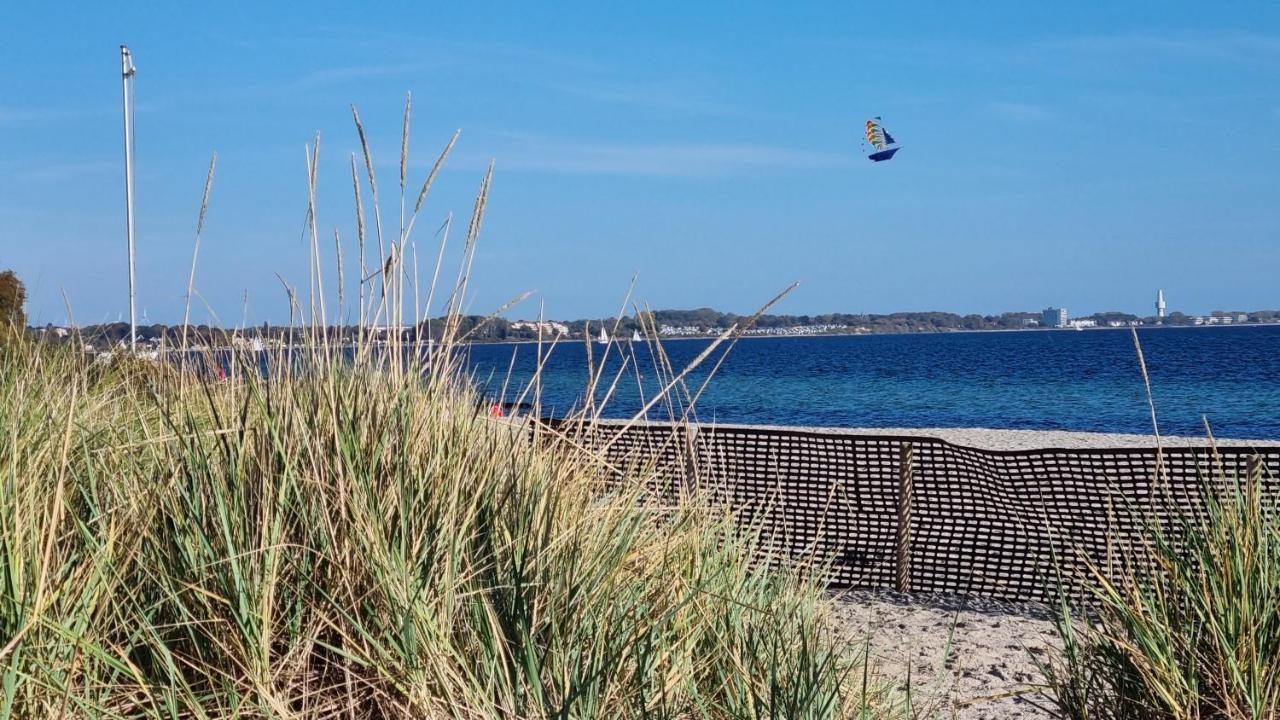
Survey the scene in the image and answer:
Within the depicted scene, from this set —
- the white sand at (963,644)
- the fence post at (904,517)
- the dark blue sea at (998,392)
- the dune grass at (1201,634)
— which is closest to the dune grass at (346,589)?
the dune grass at (1201,634)

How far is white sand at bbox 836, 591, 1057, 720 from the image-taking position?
397 centimetres

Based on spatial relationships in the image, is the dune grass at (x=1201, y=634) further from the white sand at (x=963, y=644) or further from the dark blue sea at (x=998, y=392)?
the dark blue sea at (x=998, y=392)

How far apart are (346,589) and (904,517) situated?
4328 millimetres

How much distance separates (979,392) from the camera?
141ft

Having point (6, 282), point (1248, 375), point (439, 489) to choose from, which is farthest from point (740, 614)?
point (1248, 375)

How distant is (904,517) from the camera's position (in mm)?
5895

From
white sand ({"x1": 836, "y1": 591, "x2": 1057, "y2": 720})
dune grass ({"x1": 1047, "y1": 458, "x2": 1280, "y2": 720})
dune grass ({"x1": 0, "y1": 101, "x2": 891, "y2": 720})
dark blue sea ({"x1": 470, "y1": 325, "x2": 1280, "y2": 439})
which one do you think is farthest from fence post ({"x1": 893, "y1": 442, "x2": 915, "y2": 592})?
dark blue sea ({"x1": 470, "y1": 325, "x2": 1280, "y2": 439})

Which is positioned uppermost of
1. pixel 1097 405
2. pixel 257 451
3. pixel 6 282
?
pixel 6 282

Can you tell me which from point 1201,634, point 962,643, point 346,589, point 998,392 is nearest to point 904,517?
point 962,643

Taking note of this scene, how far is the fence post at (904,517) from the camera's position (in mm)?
5898

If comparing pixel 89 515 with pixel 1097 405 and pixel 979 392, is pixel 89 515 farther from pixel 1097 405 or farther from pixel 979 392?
pixel 979 392

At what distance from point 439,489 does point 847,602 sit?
397 centimetres

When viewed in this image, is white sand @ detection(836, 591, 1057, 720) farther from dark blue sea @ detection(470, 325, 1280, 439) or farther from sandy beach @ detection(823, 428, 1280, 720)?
dark blue sea @ detection(470, 325, 1280, 439)

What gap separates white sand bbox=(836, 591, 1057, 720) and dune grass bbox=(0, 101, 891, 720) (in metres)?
1.54
